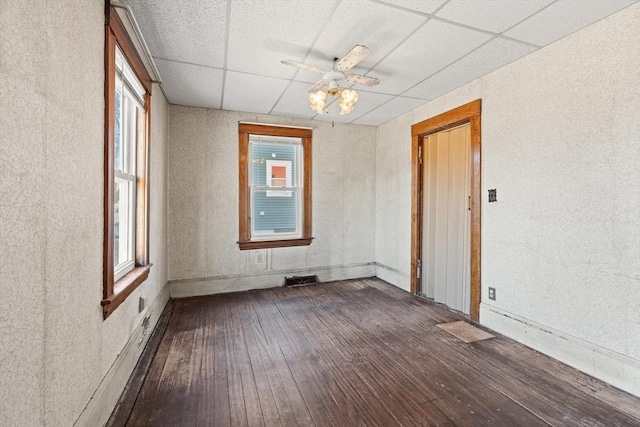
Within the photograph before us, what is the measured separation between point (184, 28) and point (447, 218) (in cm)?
337

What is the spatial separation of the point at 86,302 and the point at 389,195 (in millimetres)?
4034

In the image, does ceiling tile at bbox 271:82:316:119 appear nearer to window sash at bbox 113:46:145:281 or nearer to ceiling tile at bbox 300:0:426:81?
A: ceiling tile at bbox 300:0:426:81

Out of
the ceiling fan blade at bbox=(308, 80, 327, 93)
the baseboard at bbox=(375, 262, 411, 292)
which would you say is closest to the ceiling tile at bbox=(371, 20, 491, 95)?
the ceiling fan blade at bbox=(308, 80, 327, 93)

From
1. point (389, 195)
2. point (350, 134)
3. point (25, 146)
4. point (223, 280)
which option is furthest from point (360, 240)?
point (25, 146)

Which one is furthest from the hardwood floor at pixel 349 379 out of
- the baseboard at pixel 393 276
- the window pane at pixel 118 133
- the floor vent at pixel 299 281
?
the window pane at pixel 118 133

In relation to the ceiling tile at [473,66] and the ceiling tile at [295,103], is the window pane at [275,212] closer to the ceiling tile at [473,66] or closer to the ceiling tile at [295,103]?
the ceiling tile at [295,103]

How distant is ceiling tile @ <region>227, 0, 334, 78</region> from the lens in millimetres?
2012

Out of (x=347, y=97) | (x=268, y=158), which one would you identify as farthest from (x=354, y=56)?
(x=268, y=158)

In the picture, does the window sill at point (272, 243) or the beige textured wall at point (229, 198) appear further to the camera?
Answer: the window sill at point (272, 243)

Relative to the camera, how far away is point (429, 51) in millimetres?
2562

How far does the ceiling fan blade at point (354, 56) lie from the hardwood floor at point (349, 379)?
2363 mm

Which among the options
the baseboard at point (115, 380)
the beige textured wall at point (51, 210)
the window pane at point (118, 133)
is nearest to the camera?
the beige textured wall at point (51, 210)

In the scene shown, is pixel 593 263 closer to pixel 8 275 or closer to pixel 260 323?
pixel 260 323

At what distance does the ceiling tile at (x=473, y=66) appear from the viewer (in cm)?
251
